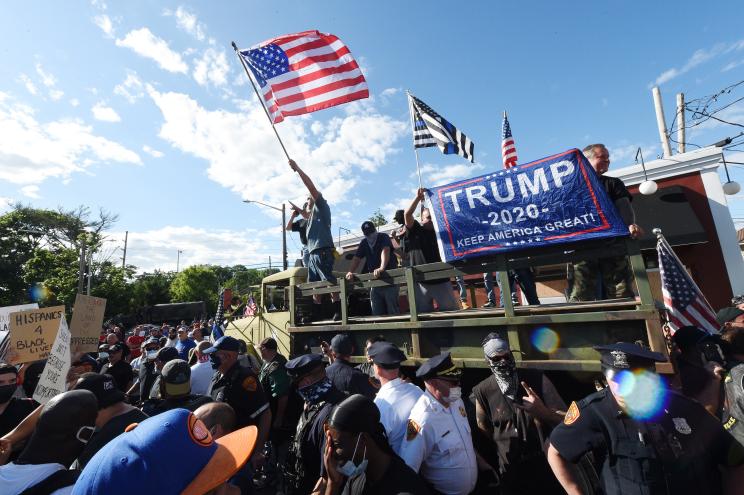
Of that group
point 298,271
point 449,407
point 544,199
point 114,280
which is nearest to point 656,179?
point 544,199

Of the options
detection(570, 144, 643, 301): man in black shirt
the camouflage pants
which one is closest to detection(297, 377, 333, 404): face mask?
detection(570, 144, 643, 301): man in black shirt

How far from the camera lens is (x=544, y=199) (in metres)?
3.78

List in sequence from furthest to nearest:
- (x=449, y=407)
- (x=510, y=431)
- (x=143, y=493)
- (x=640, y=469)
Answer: (x=510, y=431) → (x=449, y=407) → (x=640, y=469) → (x=143, y=493)

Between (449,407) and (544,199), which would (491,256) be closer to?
(544,199)

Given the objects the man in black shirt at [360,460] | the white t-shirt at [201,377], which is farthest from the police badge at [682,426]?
the white t-shirt at [201,377]

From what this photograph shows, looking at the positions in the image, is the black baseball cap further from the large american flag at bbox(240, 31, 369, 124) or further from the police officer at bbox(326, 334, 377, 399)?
the large american flag at bbox(240, 31, 369, 124)

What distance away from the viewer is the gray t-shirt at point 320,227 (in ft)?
20.5

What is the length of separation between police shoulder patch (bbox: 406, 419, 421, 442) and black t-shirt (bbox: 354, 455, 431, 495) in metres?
0.53

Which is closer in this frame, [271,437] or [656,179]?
[271,437]

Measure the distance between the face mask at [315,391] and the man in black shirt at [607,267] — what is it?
3.06m

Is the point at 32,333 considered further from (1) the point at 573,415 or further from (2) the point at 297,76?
(1) the point at 573,415

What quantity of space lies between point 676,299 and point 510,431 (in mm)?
2255

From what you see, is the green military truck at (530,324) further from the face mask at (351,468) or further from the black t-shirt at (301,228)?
the face mask at (351,468)

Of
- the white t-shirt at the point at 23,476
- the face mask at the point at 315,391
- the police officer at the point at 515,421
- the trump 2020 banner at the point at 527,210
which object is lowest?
the police officer at the point at 515,421
